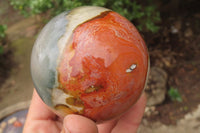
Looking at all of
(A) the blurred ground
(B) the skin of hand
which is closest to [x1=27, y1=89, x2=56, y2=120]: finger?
(B) the skin of hand

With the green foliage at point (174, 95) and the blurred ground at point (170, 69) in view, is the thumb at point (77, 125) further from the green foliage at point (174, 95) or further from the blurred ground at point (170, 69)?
the green foliage at point (174, 95)

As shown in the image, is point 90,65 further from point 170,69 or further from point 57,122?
point 170,69

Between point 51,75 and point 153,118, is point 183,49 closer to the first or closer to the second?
point 153,118

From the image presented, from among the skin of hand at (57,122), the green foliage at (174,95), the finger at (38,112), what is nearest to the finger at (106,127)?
the skin of hand at (57,122)

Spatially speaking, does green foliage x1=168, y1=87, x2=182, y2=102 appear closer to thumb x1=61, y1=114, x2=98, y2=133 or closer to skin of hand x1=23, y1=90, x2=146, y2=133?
skin of hand x1=23, y1=90, x2=146, y2=133

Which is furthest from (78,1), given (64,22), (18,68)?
(18,68)

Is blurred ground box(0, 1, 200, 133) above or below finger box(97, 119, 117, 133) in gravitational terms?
below

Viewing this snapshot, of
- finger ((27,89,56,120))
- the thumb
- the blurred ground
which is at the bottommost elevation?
the blurred ground
